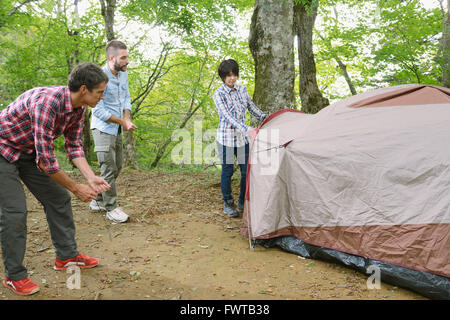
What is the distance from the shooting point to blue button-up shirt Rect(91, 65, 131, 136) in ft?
11.6

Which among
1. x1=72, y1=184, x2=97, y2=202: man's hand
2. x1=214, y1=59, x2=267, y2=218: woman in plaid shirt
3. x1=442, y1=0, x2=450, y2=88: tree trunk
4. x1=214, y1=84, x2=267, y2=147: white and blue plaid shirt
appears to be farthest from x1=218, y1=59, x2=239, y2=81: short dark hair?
x1=442, y1=0, x2=450, y2=88: tree trunk

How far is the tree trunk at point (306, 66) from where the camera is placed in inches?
275

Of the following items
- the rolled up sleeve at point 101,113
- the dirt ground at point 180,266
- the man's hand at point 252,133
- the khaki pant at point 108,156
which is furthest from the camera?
the khaki pant at point 108,156

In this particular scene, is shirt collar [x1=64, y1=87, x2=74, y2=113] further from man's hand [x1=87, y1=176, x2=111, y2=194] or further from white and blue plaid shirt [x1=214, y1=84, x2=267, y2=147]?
white and blue plaid shirt [x1=214, y1=84, x2=267, y2=147]

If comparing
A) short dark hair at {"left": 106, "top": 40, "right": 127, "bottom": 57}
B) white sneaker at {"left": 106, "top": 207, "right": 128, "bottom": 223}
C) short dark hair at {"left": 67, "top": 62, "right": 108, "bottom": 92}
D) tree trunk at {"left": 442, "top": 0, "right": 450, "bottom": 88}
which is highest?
tree trunk at {"left": 442, "top": 0, "right": 450, "bottom": 88}

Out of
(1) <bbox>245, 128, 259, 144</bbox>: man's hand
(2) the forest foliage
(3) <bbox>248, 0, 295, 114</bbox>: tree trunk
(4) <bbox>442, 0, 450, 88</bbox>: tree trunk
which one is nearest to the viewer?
(1) <bbox>245, 128, 259, 144</bbox>: man's hand

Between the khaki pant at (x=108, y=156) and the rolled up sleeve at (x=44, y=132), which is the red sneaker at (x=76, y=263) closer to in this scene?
the rolled up sleeve at (x=44, y=132)

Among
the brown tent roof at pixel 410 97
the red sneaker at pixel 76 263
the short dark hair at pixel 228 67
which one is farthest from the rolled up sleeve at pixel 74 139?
the brown tent roof at pixel 410 97

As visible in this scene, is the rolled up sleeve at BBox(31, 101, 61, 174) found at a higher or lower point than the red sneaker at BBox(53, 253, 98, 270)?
higher

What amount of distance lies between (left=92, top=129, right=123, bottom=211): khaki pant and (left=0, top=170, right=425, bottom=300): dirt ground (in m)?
0.33

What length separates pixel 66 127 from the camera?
7.93ft

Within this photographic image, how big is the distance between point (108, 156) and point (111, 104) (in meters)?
0.61

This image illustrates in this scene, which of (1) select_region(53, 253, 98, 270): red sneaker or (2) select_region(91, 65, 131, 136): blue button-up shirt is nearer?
(1) select_region(53, 253, 98, 270): red sneaker

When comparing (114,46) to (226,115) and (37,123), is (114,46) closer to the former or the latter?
(226,115)
